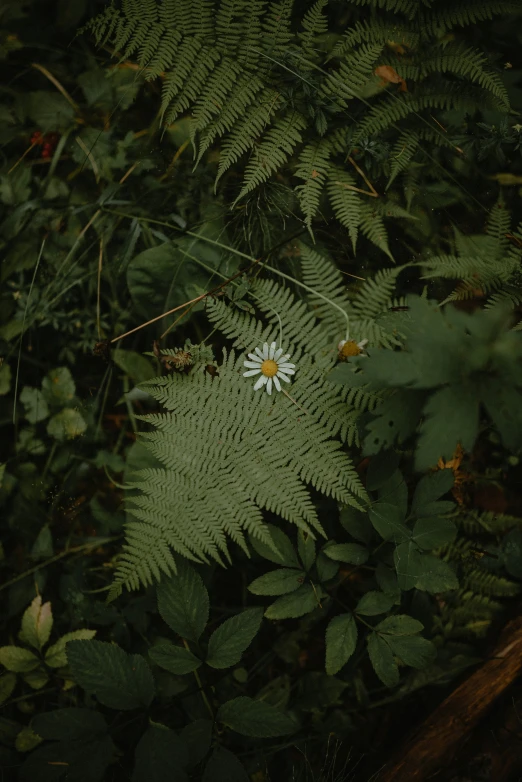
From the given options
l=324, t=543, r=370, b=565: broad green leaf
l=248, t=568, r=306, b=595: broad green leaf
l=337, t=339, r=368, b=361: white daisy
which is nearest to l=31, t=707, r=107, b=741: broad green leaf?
l=248, t=568, r=306, b=595: broad green leaf

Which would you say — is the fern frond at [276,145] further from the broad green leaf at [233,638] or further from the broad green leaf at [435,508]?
the broad green leaf at [233,638]

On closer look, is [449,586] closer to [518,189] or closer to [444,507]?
[444,507]

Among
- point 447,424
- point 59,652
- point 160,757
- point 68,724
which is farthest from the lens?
point 59,652

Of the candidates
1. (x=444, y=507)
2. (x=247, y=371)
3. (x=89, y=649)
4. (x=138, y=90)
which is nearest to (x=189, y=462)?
(x=247, y=371)

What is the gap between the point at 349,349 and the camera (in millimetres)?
2193

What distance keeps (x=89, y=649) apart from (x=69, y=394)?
1.23 m

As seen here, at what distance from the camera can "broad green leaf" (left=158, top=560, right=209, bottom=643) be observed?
2.16 metres

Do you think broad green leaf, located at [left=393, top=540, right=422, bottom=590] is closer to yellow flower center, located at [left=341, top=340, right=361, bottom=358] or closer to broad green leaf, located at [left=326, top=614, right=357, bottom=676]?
broad green leaf, located at [left=326, top=614, right=357, bottom=676]

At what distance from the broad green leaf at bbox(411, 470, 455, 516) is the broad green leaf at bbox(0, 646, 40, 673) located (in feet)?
6.40

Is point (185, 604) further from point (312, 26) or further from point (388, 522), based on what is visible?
point (312, 26)

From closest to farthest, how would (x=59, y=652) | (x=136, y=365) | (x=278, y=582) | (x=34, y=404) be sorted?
(x=278, y=582)
(x=59, y=652)
(x=136, y=365)
(x=34, y=404)

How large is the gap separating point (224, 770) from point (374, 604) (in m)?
0.86

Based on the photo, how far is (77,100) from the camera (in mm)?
2785

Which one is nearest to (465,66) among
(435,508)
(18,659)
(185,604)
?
(435,508)
